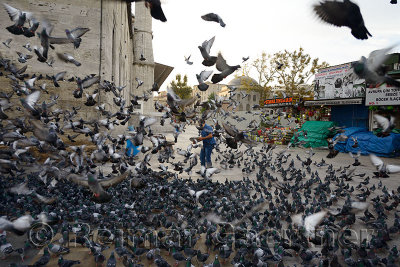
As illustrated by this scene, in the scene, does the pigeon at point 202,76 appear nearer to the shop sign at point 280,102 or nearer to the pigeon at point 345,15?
the pigeon at point 345,15

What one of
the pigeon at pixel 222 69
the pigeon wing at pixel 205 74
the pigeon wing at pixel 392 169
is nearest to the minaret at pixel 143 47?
the pigeon wing at pixel 205 74

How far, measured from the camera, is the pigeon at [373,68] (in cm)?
334

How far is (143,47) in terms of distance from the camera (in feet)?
66.6

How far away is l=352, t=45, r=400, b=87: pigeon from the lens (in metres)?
3.34

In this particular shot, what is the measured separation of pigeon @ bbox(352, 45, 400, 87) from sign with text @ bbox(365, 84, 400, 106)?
1196 cm

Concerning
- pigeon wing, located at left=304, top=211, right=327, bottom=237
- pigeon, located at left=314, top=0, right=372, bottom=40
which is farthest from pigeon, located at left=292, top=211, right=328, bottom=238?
pigeon, located at left=314, top=0, right=372, bottom=40

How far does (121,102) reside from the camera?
6434 millimetres

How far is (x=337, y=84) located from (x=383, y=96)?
12.2 ft

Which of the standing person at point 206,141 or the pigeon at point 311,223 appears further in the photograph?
the standing person at point 206,141

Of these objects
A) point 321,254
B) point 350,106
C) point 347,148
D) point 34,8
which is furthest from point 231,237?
point 350,106

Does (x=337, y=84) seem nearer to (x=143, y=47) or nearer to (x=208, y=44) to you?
(x=143, y=47)

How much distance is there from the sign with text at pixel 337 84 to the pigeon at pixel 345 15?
14076mm

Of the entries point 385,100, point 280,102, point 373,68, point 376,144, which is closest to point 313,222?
point 373,68

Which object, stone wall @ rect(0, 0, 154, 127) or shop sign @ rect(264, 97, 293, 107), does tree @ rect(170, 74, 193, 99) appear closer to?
shop sign @ rect(264, 97, 293, 107)
